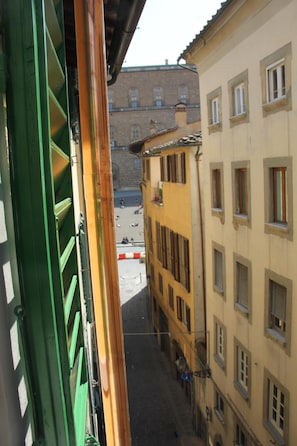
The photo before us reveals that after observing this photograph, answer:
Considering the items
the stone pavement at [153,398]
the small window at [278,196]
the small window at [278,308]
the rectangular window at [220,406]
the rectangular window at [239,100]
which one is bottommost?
the stone pavement at [153,398]

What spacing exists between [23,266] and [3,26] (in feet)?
1.90

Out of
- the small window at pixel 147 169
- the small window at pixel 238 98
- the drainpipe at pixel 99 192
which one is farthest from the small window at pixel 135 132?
the drainpipe at pixel 99 192

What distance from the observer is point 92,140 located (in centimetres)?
212

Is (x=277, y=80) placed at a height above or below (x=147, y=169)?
above

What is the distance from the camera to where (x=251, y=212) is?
9.45 meters

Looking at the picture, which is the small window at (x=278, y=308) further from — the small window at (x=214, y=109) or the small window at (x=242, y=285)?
the small window at (x=214, y=109)

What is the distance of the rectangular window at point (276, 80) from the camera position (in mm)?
7891

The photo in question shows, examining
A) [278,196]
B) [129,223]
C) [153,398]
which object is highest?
[278,196]

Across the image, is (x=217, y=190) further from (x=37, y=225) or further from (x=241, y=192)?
(x=37, y=225)

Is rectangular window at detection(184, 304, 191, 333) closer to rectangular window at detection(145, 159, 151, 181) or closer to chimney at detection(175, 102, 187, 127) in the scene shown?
chimney at detection(175, 102, 187, 127)

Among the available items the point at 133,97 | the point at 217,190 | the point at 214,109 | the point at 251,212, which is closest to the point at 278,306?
the point at 251,212

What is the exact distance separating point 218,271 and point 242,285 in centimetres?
162

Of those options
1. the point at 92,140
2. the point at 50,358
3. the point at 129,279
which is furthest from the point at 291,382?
the point at 129,279

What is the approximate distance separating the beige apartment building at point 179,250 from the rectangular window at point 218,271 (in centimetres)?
160
